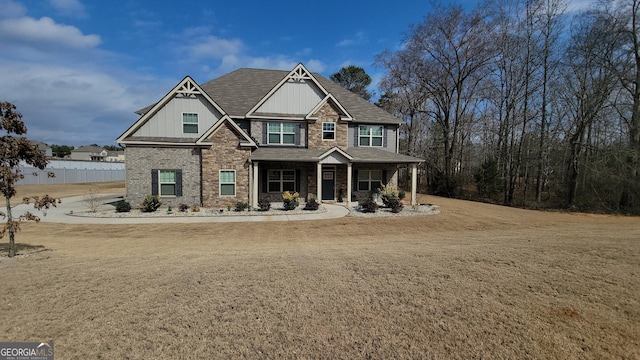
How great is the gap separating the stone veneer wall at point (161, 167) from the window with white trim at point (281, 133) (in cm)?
477

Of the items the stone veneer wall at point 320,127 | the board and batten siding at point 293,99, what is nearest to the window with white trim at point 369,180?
the stone veneer wall at point 320,127

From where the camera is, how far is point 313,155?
17.2 meters

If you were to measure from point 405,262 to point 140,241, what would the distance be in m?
8.46

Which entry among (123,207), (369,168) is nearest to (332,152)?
(369,168)

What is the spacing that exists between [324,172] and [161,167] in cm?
991

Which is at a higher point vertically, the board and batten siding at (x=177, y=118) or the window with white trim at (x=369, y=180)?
the board and batten siding at (x=177, y=118)

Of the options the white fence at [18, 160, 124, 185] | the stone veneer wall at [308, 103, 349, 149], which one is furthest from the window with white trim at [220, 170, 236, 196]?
the white fence at [18, 160, 124, 185]

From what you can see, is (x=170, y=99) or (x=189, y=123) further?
(x=189, y=123)

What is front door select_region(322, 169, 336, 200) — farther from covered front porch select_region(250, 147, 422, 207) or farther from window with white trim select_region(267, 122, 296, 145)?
window with white trim select_region(267, 122, 296, 145)

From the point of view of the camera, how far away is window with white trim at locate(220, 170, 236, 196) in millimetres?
16047

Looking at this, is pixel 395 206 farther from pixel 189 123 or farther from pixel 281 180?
pixel 189 123

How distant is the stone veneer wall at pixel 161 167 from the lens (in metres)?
15.4

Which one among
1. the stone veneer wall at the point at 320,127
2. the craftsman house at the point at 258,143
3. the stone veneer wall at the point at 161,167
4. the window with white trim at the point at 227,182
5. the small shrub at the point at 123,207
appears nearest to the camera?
the small shrub at the point at 123,207

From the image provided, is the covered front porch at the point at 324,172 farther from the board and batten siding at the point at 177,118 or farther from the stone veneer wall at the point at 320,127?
the board and batten siding at the point at 177,118
